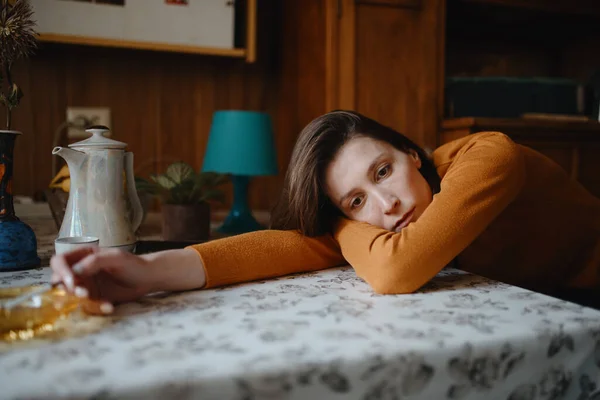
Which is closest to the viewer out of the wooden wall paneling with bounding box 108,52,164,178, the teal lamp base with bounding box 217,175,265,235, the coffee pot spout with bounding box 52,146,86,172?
the coffee pot spout with bounding box 52,146,86,172

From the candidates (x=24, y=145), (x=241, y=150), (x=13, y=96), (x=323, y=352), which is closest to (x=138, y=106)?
(x=24, y=145)

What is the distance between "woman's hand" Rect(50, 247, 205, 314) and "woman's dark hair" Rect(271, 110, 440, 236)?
0.26 meters

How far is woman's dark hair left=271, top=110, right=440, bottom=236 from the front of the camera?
3.11ft

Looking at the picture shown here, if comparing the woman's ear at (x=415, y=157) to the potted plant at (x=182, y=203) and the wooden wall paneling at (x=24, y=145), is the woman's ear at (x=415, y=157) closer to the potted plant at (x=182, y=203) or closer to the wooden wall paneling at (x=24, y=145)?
the potted plant at (x=182, y=203)

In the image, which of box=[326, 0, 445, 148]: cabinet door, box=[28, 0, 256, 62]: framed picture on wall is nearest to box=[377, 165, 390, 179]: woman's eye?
box=[326, 0, 445, 148]: cabinet door

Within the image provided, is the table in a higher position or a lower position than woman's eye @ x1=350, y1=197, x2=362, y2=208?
lower

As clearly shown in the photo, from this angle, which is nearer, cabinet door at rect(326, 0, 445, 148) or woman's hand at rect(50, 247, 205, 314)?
woman's hand at rect(50, 247, 205, 314)

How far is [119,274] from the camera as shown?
0.65 metres

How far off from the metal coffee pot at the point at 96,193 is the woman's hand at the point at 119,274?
175mm

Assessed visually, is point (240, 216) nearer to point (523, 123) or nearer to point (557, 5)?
point (523, 123)

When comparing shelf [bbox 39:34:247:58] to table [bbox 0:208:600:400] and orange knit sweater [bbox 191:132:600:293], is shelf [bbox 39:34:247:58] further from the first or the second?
table [bbox 0:208:600:400]

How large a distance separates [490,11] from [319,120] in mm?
1432

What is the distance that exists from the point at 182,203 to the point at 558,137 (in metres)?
1.37

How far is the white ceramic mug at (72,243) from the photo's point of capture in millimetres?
747
